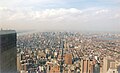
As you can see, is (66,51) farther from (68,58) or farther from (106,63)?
(106,63)

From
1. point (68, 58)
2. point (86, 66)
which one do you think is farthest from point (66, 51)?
point (86, 66)

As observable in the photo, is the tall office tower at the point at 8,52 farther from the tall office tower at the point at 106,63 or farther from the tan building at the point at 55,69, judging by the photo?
the tall office tower at the point at 106,63

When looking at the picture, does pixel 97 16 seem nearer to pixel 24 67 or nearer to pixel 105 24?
pixel 105 24

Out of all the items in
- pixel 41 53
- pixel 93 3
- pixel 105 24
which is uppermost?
pixel 93 3

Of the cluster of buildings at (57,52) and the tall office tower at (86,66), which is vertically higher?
the cluster of buildings at (57,52)

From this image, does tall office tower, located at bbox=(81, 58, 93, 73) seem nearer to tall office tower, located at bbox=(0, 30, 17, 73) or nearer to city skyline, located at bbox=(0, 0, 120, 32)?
city skyline, located at bbox=(0, 0, 120, 32)

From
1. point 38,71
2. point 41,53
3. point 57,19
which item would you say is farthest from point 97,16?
point 38,71

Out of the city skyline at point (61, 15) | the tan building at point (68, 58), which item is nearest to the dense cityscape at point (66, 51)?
the tan building at point (68, 58)
